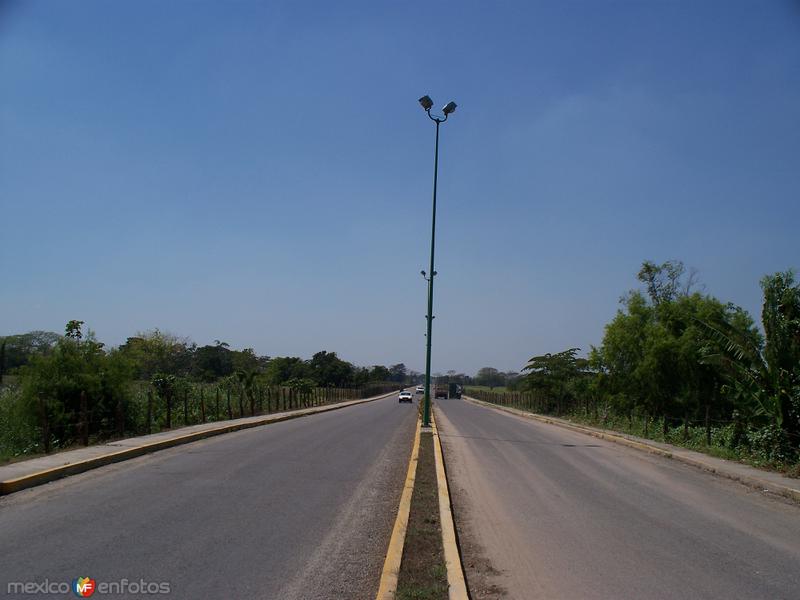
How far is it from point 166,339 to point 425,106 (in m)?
68.2

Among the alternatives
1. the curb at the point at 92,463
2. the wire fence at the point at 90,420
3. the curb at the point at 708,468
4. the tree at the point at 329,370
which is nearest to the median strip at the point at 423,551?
the curb at the point at 92,463

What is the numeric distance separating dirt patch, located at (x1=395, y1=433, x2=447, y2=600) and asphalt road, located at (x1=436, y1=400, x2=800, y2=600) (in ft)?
1.12

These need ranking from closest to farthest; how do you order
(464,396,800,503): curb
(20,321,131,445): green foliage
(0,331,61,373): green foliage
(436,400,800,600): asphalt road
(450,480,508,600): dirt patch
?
1. (450,480,508,600): dirt patch
2. (436,400,800,600): asphalt road
3. (464,396,800,503): curb
4. (20,321,131,445): green foliage
5. (0,331,61,373): green foliage

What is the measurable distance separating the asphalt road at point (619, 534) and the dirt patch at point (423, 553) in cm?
34

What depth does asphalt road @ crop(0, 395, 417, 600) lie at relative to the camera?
587 centimetres

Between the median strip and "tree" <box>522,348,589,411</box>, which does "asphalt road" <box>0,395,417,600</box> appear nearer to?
the median strip

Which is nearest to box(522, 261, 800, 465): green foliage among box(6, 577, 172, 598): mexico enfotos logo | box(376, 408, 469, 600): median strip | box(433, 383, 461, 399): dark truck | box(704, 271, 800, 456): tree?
box(704, 271, 800, 456): tree

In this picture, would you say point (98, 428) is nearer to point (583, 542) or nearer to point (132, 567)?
point (132, 567)

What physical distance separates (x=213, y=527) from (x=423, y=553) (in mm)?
2623

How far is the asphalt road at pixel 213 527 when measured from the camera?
5871mm

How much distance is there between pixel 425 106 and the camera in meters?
24.1

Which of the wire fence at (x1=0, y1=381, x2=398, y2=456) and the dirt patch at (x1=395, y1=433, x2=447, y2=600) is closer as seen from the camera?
the dirt patch at (x1=395, y1=433, x2=447, y2=600)

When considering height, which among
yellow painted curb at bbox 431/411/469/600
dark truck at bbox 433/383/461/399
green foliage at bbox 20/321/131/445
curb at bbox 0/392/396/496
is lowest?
dark truck at bbox 433/383/461/399

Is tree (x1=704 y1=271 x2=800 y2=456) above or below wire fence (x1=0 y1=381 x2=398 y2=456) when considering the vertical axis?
above
